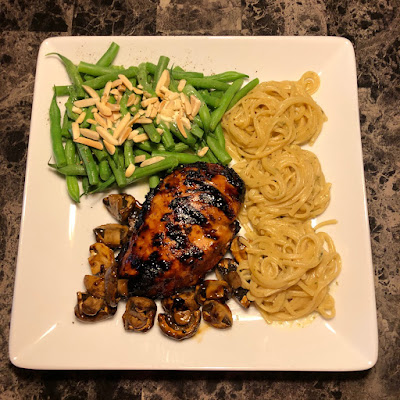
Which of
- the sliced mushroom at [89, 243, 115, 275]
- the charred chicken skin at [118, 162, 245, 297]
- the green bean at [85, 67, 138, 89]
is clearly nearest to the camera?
the charred chicken skin at [118, 162, 245, 297]

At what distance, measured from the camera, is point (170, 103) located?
4.08m

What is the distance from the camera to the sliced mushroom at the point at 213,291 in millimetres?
3732

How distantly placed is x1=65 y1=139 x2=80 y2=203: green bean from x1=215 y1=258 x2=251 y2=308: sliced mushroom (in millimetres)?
1453

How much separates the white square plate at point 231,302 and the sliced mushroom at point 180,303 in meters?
0.22

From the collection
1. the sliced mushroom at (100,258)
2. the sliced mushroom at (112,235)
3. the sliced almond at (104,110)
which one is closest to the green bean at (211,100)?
the sliced almond at (104,110)

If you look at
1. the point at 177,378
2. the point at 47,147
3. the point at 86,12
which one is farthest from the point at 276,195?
the point at 86,12

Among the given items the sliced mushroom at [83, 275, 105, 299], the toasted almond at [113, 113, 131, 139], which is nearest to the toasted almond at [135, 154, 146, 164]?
the toasted almond at [113, 113, 131, 139]

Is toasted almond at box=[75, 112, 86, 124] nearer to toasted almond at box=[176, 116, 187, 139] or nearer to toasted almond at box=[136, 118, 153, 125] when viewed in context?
toasted almond at box=[136, 118, 153, 125]

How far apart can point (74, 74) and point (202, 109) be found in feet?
4.18

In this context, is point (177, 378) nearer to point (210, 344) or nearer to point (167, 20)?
point (210, 344)

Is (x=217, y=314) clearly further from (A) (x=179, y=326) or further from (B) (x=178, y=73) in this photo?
(B) (x=178, y=73)

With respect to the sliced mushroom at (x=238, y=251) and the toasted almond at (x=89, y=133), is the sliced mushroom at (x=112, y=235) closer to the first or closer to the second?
the toasted almond at (x=89, y=133)

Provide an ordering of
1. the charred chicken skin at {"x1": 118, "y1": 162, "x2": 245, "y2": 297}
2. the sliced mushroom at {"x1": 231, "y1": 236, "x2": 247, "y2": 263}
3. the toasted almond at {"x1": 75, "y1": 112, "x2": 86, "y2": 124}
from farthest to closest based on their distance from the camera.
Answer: the toasted almond at {"x1": 75, "y1": 112, "x2": 86, "y2": 124}, the sliced mushroom at {"x1": 231, "y1": 236, "x2": 247, "y2": 263}, the charred chicken skin at {"x1": 118, "y1": 162, "x2": 245, "y2": 297}

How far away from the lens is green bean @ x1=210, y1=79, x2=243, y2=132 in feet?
13.6
